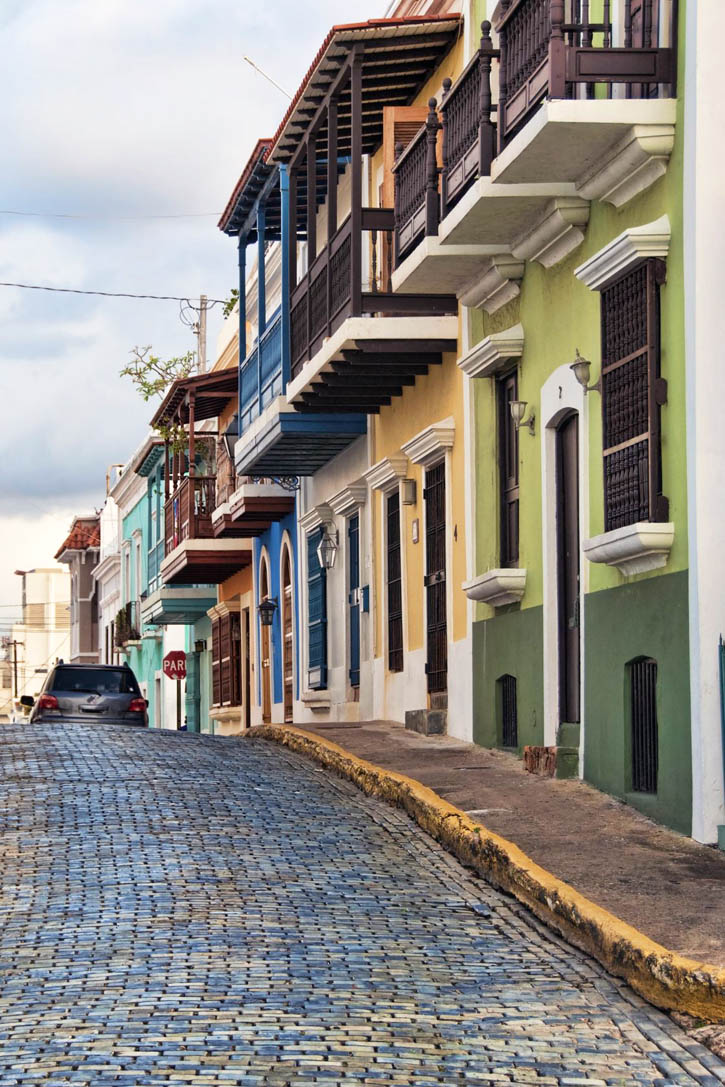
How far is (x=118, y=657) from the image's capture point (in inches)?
2044

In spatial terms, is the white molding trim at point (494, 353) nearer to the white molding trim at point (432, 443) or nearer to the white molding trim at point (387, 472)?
the white molding trim at point (432, 443)

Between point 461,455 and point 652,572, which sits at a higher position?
point 461,455

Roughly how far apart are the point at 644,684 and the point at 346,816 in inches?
89.0

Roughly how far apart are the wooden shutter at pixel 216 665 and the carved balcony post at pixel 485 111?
21.6 metres

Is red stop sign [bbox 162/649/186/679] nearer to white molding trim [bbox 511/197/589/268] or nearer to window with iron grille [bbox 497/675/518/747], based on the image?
window with iron grille [bbox 497/675/518/747]

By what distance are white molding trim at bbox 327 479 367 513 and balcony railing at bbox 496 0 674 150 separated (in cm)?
858

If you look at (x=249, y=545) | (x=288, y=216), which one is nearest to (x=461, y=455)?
(x=288, y=216)

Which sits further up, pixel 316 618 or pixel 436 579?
pixel 436 579

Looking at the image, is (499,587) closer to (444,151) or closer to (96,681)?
(444,151)

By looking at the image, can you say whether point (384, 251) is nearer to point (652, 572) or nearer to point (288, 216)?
point (288, 216)

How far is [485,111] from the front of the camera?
42.8 ft

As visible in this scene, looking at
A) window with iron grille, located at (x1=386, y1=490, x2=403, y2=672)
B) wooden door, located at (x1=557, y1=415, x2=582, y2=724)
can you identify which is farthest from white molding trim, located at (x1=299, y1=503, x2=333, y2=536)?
wooden door, located at (x1=557, y1=415, x2=582, y2=724)

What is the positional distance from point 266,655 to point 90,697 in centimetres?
685

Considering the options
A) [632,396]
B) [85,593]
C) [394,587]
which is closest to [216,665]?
[394,587]
